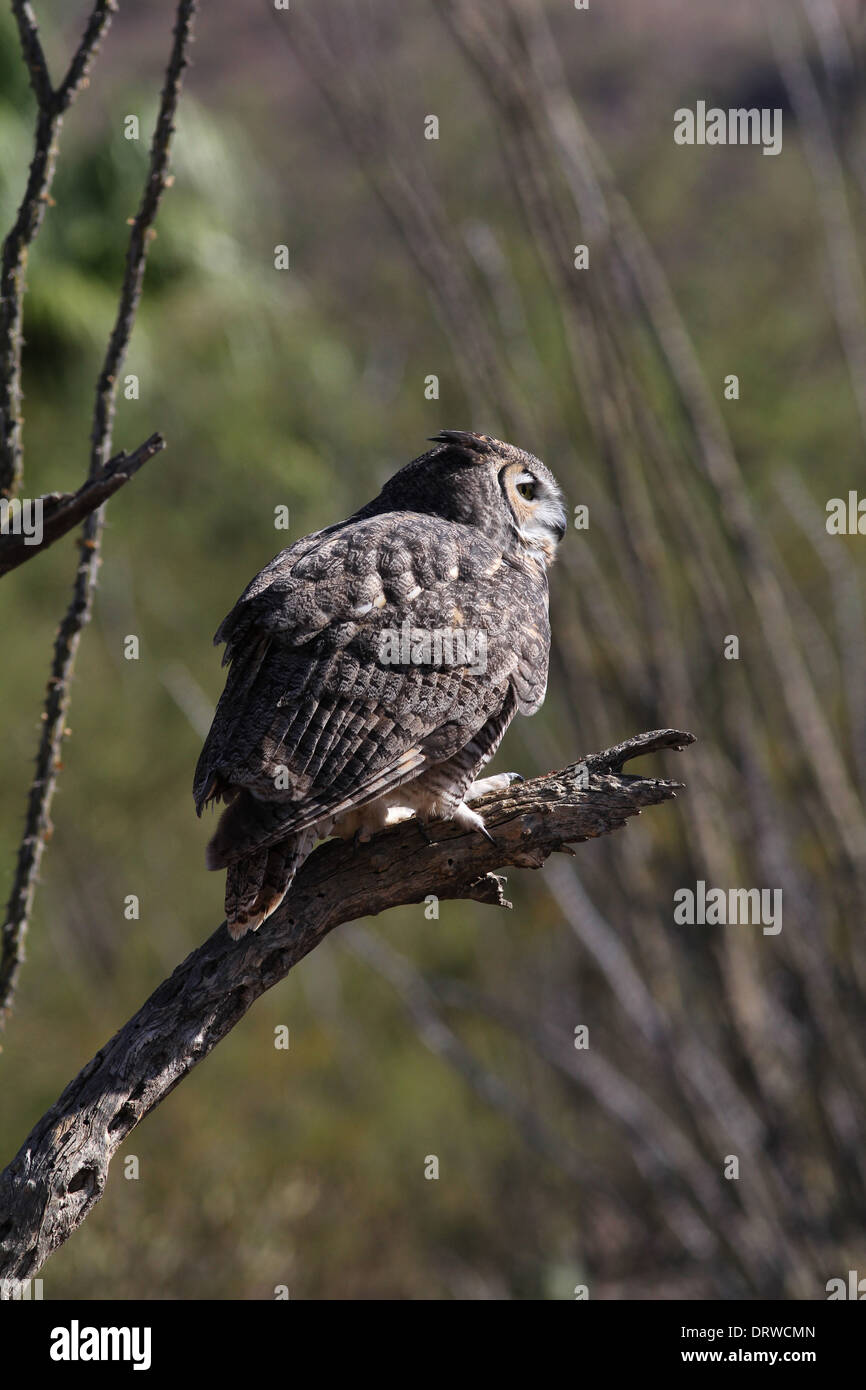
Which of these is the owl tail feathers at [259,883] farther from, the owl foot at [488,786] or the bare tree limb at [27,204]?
the bare tree limb at [27,204]

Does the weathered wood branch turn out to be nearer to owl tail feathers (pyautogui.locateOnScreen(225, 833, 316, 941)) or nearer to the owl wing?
owl tail feathers (pyautogui.locateOnScreen(225, 833, 316, 941))

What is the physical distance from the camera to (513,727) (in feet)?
23.4

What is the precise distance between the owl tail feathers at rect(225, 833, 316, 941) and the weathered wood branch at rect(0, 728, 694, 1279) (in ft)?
0.23

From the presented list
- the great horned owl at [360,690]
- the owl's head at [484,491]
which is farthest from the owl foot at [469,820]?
the owl's head at [484,491]

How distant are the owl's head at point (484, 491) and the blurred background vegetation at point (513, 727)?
41.8 inches

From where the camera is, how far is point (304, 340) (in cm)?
773

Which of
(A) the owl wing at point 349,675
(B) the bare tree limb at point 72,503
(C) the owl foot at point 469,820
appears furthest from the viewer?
(C) the owl foot at point 469,820

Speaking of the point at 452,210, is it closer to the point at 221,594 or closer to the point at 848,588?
→ the point at 221,594

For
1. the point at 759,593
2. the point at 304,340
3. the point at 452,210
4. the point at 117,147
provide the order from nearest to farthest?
the point at 759,593 → the point at 117,147 → the point at 304,340 → the point at 452,210

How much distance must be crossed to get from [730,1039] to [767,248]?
716 inches

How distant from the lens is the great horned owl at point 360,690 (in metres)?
2.54

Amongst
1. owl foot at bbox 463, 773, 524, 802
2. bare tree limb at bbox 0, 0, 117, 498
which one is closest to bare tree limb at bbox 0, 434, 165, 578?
bare tree limb at bbox 0, 0, 117, 498
